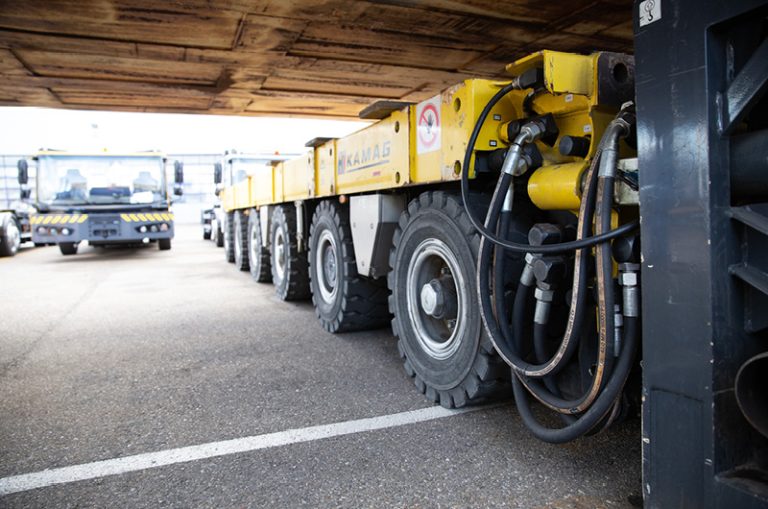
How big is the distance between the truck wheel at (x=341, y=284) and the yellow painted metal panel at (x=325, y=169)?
6.1 inches

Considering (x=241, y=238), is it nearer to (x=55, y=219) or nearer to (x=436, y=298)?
(x=55, y=219)

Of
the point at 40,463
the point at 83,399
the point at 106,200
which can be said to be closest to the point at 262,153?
the point at 106,200

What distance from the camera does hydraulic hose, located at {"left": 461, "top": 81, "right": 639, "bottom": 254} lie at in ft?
6.64

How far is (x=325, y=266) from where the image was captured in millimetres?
5719

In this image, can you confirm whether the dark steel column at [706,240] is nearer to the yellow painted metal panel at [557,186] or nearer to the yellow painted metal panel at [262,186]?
the yellow painted metal panel at [557,186]

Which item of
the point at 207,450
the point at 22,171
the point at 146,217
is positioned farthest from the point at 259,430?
the point at 22,171

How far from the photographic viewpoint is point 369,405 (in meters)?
3.40

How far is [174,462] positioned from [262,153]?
39.2 ft

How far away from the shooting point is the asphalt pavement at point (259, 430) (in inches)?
94.0

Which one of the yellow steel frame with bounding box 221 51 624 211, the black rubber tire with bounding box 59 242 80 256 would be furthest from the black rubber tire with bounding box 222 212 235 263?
the yellow steel frame with bounding box 221 51 624 211

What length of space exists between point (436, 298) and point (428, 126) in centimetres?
103

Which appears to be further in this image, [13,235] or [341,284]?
[13,235]

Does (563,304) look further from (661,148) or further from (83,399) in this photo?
(83,399)

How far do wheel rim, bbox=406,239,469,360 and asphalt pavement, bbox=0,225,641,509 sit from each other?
0.41 meters
